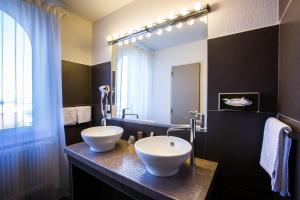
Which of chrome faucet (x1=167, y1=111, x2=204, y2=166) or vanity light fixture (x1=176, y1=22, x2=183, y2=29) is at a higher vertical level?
vanity light fixture (x1=176, y1=22, x2=183, y2=29)

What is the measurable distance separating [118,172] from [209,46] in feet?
3.88

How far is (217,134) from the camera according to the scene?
1143 millimetres

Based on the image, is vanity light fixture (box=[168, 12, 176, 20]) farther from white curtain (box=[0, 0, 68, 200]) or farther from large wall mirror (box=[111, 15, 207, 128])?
white curtain (box=[0, 0, 68, 200])

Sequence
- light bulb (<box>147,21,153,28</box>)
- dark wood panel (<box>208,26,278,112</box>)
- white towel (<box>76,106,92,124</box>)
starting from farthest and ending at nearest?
white towel (<box>76,106,92,124</box>) → light bulb (<box>147,21,153,28</box>) → dark wood panel (<box>208,26,278,112</box>)

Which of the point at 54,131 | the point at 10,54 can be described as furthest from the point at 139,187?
the point at 10,54

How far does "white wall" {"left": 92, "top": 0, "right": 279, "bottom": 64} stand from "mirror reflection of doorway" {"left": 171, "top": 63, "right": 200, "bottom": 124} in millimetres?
329

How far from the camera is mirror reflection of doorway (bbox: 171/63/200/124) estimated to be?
1299 millimetres

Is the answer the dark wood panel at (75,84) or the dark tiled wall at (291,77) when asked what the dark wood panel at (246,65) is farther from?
the dark wood panel at (75,84)

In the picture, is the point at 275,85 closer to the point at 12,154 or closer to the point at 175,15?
the point at 175,15

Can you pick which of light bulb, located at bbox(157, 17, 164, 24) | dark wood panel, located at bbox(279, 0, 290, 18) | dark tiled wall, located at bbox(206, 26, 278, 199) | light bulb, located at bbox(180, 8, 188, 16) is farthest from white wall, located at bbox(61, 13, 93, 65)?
dark wood panel, located at bbox(279, 0, 290, 18)

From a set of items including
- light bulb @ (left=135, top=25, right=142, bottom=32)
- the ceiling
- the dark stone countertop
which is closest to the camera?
the dark stone countertop

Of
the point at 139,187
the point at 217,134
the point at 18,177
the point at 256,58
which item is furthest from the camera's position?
the point at 18,177

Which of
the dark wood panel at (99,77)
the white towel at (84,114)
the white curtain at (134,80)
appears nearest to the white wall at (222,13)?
the white curtain at (134,80)

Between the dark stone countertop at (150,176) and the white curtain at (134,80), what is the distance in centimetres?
56
